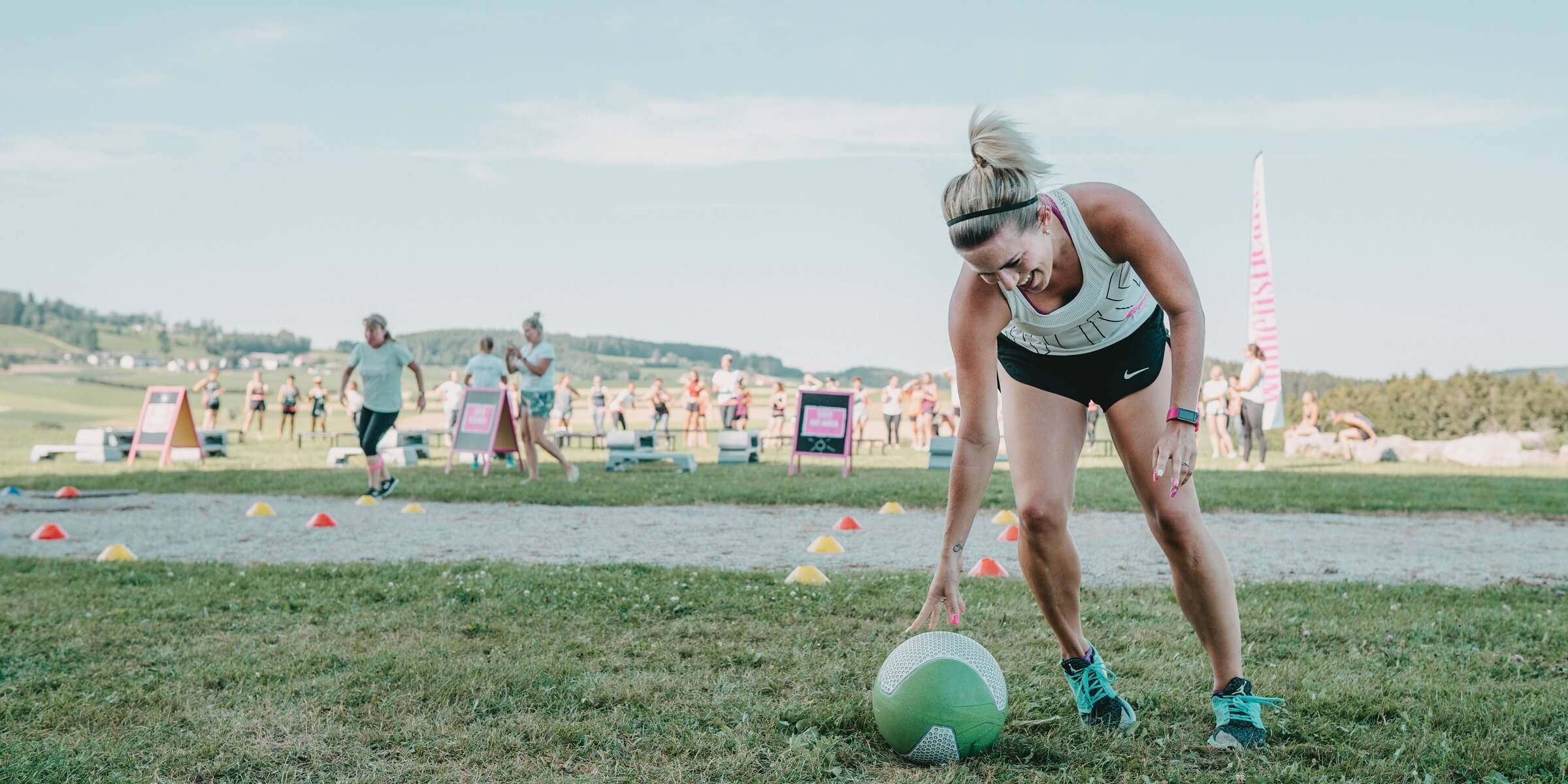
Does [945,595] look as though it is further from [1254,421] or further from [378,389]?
[1254,421]

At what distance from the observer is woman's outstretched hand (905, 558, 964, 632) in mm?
3586

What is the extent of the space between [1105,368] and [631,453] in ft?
46.4

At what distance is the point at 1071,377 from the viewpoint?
3.72 meters

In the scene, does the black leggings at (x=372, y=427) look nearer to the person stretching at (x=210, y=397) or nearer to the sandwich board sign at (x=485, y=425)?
the sandwich board sign at (x=485, y=425)

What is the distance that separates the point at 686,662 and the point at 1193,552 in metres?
2.09

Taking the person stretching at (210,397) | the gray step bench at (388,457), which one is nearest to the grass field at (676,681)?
the gray step bench at (388,457)

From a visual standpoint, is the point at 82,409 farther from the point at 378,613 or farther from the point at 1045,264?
the point at 1045,264

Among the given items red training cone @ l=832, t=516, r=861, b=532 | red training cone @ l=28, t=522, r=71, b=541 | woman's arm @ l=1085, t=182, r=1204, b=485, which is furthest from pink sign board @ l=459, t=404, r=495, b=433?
woman's arm @ l=1085, t=182, r=1204, b=485

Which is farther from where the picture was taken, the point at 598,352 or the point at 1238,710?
the point at 598,352

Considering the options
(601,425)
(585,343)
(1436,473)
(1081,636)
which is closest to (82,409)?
(601,425)

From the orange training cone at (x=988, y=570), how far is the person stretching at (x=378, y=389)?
770 cm

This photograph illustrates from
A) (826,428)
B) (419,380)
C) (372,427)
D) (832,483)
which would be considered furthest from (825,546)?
(826,428)

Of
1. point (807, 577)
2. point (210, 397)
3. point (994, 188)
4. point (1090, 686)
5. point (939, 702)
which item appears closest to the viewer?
point (994, 188)

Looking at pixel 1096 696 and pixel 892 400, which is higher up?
pixel 892 400
